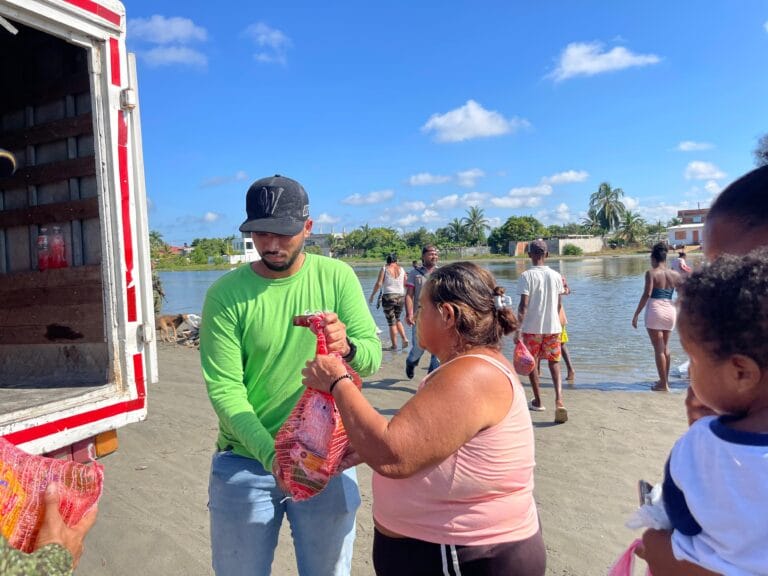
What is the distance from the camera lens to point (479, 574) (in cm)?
167

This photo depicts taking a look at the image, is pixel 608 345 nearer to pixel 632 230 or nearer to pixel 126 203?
pixel 126 203

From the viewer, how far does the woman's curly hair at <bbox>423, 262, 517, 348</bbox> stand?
1.81 metres

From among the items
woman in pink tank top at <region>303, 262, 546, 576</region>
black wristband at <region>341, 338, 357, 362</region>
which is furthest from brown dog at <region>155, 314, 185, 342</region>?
woman in pink tank top at <region>303, 262, 546, 576</region>

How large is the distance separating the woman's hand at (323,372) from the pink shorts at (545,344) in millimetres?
4981

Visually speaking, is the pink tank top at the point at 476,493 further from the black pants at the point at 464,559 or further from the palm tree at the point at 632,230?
the palm tree at the point at 632,230

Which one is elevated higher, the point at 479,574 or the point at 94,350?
the point at 94,350

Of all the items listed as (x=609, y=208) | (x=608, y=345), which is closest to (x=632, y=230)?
(x=609, y=208)

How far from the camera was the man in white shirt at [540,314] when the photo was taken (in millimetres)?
6344

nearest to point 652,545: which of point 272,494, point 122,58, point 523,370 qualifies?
point 272,494

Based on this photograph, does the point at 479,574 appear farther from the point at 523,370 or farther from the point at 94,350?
the point at 94,350

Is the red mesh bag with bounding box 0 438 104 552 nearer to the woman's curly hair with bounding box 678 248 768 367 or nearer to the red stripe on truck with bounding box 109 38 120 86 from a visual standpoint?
the woman's curly hair with bounding box 678 248 768 367

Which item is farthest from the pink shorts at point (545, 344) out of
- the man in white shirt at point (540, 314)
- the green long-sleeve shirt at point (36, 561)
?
the green long-sleeve shirt at point (36, 561)

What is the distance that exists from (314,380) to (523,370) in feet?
6.44

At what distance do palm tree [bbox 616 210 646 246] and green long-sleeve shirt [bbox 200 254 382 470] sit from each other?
81144 mm
